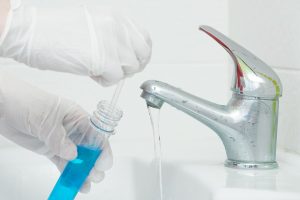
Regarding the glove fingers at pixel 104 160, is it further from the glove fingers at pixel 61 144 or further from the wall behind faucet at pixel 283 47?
the wall behind faucet at pixel 283 47

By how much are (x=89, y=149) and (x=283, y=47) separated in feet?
1.15

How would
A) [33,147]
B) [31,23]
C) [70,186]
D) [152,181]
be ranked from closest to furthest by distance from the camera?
[31,23]
[70,186]
[33,147]
[152,181]

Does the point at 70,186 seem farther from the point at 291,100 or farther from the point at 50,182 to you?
the point at 291,100

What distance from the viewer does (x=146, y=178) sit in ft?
3.35

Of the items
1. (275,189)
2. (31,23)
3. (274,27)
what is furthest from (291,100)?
(31,23)

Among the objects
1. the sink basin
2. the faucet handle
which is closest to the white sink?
the sink basin

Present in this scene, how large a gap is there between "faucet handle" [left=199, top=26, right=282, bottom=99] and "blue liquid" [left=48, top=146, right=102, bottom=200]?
22 centimetres

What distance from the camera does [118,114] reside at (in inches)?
30.4

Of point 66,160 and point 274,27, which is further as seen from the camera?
point 274,27

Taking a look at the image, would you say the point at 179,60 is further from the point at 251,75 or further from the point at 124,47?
the point at 124,47

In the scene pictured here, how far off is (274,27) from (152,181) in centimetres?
30

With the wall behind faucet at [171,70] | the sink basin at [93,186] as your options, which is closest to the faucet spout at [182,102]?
the sink basin at [93,186]

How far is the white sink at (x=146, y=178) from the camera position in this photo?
2.73ft

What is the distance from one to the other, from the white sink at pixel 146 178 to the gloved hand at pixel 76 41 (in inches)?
7.9
